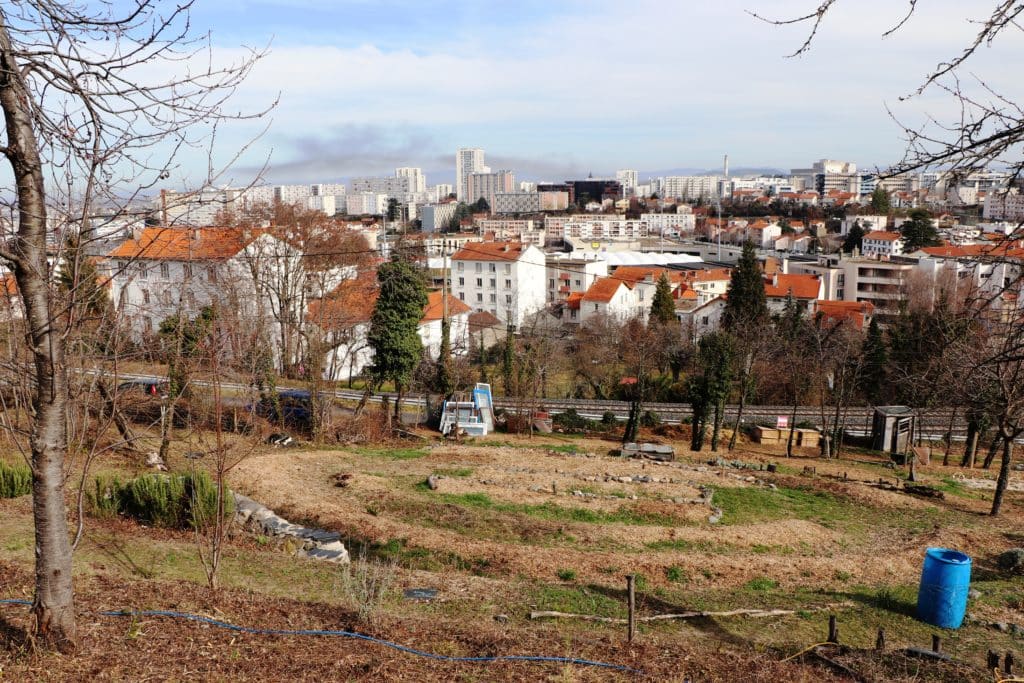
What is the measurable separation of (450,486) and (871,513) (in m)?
9.45

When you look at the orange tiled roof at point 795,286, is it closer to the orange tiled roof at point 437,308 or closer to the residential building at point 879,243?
the residential building at point 879,243

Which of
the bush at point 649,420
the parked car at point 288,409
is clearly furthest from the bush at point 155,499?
the bush at point 649,420

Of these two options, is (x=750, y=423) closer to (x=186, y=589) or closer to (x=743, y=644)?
(x=743, y=644)

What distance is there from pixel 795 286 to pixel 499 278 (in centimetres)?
2432

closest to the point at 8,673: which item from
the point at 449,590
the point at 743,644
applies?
the point at 449,590

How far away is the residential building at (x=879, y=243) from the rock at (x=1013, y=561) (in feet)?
216

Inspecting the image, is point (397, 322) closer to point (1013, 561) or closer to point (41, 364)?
point (1013, 561)

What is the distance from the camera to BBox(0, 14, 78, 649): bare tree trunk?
14.4 ft

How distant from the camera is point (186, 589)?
7.83 metres

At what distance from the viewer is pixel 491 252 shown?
61938 mm

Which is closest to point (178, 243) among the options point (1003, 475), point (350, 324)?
point (1003, 475)

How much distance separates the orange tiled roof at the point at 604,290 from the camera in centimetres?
5641

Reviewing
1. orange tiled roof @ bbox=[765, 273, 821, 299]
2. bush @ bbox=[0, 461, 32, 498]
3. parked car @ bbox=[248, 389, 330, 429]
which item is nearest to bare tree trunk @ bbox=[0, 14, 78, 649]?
bush @ bbox=[0, 461, 32, 498]

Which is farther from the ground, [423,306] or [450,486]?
[423,306]
